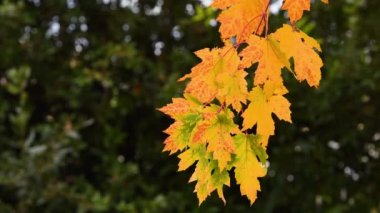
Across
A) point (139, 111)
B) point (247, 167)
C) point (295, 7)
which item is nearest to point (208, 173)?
point (247, 167)

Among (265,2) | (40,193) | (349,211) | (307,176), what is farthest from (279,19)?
(265,2)

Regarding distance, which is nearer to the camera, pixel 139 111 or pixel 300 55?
pixel 300 55

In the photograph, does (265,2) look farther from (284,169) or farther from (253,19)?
(284,169)

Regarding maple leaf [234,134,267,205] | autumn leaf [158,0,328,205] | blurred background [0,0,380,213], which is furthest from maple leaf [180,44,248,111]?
blurred background [0,0,380,213]

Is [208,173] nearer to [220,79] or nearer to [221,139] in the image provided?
[221,139]

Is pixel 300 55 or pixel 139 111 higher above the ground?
pixel 139 111

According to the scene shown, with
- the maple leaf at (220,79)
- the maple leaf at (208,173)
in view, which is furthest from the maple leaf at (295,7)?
the maple leaf at (208,173)

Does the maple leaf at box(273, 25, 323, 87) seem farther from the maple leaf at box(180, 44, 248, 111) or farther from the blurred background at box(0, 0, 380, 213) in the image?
the blurred background at box(0, 0, 380, 213)
